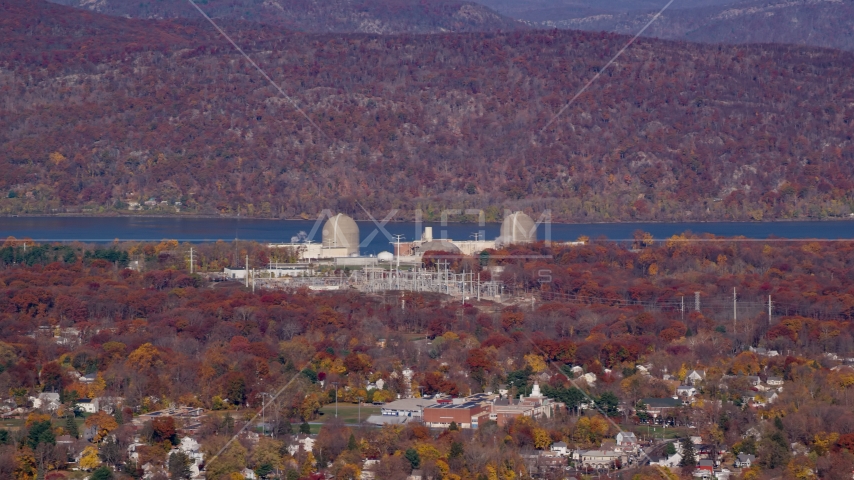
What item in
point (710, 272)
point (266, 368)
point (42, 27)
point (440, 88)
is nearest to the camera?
point (266, 368)

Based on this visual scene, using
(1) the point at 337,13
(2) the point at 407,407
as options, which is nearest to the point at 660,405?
(2) the point at 407,407

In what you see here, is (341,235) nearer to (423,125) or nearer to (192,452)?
(192,452)

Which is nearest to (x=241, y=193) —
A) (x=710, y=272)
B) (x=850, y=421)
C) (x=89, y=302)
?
(x=710, y=272)

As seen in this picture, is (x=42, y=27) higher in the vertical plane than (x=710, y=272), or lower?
higher

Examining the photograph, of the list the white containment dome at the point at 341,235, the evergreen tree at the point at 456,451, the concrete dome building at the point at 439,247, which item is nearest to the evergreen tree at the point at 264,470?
the evergreen tree at the point at 456,451

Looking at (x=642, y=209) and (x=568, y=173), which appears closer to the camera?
(x=642, y=209)

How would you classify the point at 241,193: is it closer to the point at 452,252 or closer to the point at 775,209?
the point at 775,209
